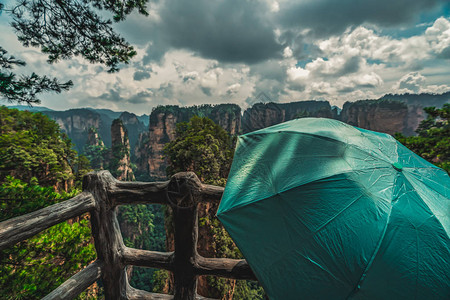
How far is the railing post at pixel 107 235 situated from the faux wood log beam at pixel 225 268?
723 mm

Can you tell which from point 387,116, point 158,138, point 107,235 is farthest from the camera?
point 158,138

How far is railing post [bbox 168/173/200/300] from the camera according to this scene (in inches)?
55.4

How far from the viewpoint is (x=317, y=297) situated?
Result: 2.70ft

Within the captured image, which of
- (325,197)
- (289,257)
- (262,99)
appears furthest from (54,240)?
(262,99)

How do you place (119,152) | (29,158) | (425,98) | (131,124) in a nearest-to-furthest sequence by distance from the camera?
1. (29,158)
2. (119,152)
3. (425,98)
4. (131,124)

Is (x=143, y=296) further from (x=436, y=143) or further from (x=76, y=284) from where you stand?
(x=436, y=143)

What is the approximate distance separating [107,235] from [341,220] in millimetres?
1722

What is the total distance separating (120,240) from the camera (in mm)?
1718

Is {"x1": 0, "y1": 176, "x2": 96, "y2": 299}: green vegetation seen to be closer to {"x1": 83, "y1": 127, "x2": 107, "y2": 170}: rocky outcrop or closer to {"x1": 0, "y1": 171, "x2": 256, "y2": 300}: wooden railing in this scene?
{"x1": 0, "y1": 171, "x2": 256, "y2": 300}: wooden railing

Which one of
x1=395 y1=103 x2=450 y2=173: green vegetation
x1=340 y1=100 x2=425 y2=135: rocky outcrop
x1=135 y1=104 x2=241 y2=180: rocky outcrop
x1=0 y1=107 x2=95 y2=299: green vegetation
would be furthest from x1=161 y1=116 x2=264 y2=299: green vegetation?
x1=340 y1=100 x2=425 y2=135: rocky outcrop

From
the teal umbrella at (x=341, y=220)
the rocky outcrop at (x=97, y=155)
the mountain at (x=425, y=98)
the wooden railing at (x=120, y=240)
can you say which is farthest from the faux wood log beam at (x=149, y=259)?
the mountain at (x=425, y=98)

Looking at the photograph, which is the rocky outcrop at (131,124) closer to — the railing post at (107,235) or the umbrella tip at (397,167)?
the railing post at (107,235)

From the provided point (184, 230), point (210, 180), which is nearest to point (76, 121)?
point (210, 180)

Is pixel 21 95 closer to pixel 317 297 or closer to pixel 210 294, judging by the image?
pixel 317 297
